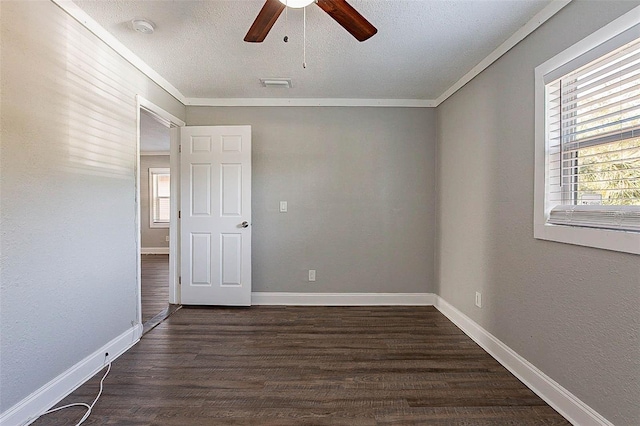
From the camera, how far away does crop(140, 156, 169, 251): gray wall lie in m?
7.40

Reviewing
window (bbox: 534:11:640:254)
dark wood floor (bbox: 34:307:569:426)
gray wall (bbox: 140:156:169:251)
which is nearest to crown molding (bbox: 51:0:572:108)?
window (bbox: 534:11:640:254)

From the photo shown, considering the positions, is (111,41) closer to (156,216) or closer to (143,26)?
(143,26)

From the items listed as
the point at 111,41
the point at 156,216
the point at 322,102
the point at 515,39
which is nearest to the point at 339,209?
the point at 322,102

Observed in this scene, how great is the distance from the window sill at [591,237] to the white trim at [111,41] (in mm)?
3212

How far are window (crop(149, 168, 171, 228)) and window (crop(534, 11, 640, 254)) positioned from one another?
7453mm

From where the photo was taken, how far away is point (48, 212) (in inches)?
72.5

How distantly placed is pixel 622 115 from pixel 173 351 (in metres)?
3.24

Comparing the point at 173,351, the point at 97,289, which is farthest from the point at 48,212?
the point at 173,351

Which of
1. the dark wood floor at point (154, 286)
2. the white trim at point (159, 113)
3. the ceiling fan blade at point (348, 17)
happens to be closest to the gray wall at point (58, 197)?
the white trim at point (159, 113)

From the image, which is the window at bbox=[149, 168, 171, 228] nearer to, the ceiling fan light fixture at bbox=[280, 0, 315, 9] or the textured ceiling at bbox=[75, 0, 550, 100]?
the textured ceiling at bbox=[75, 0, 550, 100]

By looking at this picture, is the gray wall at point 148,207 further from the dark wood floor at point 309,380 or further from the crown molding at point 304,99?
the dark wood floor at point 309,380

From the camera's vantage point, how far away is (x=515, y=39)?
2229 mm

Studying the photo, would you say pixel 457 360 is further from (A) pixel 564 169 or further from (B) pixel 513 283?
(A) pixel 564 169

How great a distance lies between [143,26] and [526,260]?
3042 mm
